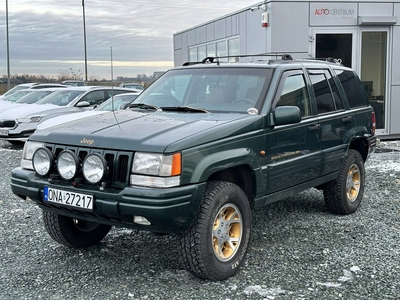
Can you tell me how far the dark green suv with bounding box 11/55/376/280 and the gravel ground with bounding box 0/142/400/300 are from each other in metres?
0.23

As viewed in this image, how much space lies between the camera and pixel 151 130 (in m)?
4.05

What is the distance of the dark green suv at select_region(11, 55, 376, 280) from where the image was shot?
3.75 m

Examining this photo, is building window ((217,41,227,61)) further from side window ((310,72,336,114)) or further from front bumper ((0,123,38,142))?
side window ((310,72,336,114))

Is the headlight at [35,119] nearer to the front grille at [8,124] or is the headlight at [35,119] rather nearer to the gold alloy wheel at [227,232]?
the front grille at [8,124]

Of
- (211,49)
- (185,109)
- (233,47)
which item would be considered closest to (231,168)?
(185,109)

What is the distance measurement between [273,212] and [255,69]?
2.01m

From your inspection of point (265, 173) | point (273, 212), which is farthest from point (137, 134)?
point (273, 212)

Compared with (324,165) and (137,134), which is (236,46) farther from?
(137,134)

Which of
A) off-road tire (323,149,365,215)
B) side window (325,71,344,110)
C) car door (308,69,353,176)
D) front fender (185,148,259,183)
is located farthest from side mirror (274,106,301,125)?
off-road tire (323,149,365,215)

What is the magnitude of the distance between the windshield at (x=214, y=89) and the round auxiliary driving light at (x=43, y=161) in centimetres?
143

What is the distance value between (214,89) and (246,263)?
5.59 feet

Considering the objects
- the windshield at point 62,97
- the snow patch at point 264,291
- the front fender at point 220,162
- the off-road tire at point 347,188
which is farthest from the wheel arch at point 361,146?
the windshield at point 62,97

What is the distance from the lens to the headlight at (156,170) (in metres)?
3.69

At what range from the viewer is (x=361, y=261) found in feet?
14.8
